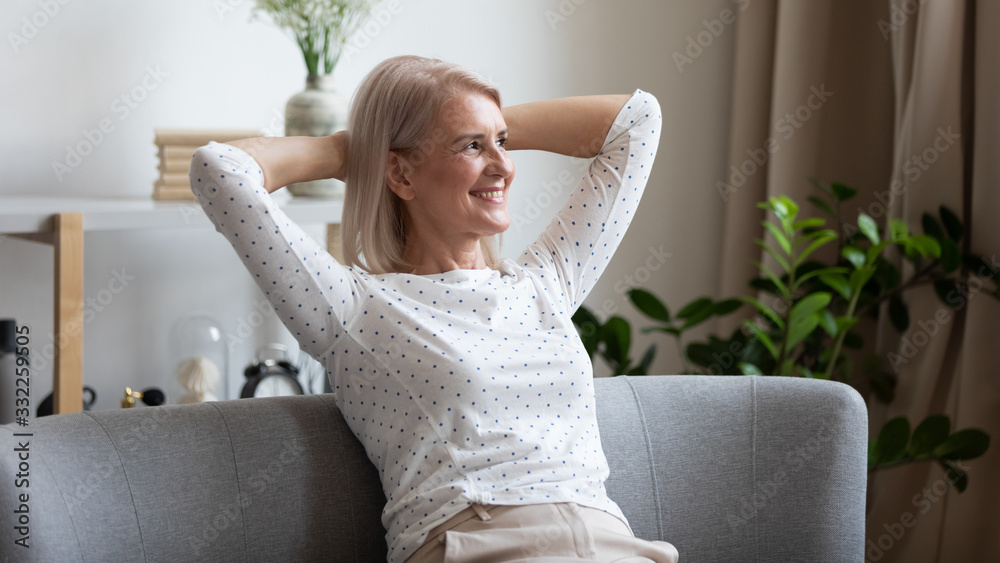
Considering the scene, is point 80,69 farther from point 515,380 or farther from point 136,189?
point 515,380

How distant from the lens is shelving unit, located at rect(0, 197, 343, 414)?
1.55 meters

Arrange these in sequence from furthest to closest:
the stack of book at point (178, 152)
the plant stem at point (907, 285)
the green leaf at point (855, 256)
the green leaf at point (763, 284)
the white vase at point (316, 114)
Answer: the green leaf at point (763, 284)
the plant stem at point (907, 285)
the green leaf at point (855, 256)
the white vase at point (316, 114)
the stack of book at point (178, 152)

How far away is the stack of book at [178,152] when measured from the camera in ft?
5.85

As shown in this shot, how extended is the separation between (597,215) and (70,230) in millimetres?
957

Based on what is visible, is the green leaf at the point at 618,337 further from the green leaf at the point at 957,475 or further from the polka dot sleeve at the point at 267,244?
the polka dot sleeve at the point at 267,244

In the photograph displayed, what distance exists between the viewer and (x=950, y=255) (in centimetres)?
195

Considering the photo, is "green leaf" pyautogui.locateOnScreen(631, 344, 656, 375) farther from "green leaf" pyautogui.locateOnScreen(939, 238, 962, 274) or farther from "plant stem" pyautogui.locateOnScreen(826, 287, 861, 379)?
"green leaf" pyautogui.locateOnScreen(939, 238, 962, 274)

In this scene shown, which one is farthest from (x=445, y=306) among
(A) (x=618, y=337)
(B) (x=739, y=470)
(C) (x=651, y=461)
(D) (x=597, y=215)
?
(A) (x=618, y=337)

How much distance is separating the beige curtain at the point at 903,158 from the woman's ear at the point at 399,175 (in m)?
1.43

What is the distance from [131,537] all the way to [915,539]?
6.29 feet

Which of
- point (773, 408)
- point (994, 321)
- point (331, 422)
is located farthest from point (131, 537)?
point (994, 321)

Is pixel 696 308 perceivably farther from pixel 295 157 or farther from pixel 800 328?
pixel 295 157

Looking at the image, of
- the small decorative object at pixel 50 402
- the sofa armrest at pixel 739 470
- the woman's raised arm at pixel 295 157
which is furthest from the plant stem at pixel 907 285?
the small decorative object at pixel 50 402

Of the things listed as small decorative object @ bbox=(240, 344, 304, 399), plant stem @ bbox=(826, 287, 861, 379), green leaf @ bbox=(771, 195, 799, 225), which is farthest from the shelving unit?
plant stem @ bbox=(826, 287, 861, 379)
